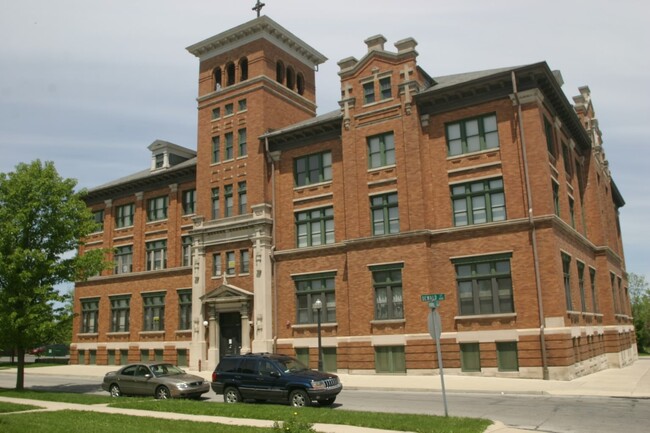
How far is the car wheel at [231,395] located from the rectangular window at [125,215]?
98.7ft

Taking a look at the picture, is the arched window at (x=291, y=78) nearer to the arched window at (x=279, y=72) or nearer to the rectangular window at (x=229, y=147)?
the arched window at (x=279, y=72)

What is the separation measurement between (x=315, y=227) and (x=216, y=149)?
10.5 metres

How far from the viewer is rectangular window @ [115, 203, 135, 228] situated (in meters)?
48.0

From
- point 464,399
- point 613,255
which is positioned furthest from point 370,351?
point 613,255

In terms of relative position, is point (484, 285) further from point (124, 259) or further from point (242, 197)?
point (124, 259)

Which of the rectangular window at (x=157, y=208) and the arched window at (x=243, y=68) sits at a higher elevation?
the arched window at (x=243, y=68)

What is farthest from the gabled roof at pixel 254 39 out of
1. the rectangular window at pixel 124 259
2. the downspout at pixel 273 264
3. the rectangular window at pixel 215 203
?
the rectangular window at pixel 124 259

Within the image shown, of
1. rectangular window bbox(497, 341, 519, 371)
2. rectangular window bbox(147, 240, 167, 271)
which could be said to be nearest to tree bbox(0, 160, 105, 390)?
rectangular window bbox(147, 240, 167, 271)

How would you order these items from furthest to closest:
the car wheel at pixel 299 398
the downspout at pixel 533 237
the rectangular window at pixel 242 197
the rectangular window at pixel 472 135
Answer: the rectangular window at pixel 242 197 < the rectangular window at pixel 472 135 < the downspout at pixel 533 237 < the car wheel at pixel 299 398

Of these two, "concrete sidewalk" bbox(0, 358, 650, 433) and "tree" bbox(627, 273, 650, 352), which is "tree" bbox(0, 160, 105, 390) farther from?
"tree" bbox(627, 273, 650, 352)

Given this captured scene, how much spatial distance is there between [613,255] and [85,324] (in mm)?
42571

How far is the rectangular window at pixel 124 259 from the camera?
4700cm

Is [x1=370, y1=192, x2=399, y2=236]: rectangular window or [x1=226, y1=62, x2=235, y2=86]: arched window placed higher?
[x1=226, y1=62, x2=235, y2=86]: arched window

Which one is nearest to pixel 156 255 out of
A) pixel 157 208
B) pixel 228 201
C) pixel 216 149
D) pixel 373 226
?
pixel 157 208
